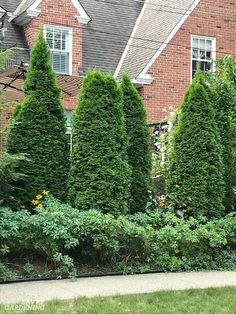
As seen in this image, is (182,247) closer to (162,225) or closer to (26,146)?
(162,225)

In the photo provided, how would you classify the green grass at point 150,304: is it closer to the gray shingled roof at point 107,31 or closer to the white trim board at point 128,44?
the gray shingled roof at point 107,31

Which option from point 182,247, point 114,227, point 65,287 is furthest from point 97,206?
point 65,287

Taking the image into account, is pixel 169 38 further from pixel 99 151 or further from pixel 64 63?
pixel 99 151

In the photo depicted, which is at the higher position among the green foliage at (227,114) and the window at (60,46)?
the window at (60,46)

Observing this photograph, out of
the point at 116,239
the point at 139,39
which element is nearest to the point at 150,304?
the point at 116,239

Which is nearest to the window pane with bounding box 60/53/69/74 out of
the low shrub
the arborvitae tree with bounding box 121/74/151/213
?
the arborvitae tree with bounding box 121/74/151/213

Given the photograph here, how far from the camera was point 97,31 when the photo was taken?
1798cm

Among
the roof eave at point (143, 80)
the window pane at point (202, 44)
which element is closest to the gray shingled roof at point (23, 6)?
the roof eave at point (143, 80)

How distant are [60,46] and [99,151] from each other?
30.1 ft

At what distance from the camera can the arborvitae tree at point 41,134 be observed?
867cm

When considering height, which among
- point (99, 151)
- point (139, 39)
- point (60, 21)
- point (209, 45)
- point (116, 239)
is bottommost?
point (116, 239)

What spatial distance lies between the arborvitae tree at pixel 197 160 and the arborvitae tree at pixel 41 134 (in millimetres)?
2240

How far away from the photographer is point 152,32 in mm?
18438

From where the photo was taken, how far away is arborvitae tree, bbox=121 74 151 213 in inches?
385
